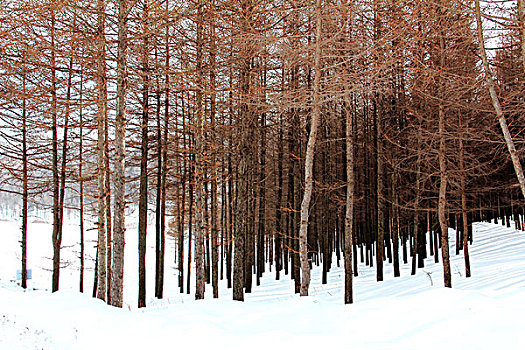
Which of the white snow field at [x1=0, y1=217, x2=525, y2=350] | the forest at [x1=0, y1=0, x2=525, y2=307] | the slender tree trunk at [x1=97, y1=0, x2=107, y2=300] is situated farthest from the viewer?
the slender tree trunk at [x1=97, y1=0, x2=107, y2=300]

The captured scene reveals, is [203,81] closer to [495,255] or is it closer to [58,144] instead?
[58,144]

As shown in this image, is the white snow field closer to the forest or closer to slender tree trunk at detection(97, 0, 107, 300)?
the forest

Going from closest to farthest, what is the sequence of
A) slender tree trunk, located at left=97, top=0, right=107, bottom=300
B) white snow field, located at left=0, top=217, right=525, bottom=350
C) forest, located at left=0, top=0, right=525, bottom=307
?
white snow field, located at left=0, top=217, right=525, bottom=350, forest, located at left=0, top=0, right=525, bottom=307, slender tree trunk, located at left=97, top=0, right=107, bottom=300

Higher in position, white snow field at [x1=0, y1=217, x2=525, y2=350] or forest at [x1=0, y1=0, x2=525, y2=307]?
forest at [x1=0, y1=0, x2=525, y2=307]

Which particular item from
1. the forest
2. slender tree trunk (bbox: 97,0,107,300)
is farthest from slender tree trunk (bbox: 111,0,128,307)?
slender tree trunk (bbox: 97,0,107,300)

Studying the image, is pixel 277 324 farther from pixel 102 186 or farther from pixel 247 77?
pixel 102 186

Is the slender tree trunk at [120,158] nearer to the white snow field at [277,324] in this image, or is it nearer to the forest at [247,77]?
the forest at [247,77]

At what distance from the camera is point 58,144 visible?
13.0 metres

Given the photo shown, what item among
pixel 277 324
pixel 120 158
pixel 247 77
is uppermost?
pixel 247 77

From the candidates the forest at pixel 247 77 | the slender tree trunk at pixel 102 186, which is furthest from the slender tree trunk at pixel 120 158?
the slender tree trunk at pixel 102 186

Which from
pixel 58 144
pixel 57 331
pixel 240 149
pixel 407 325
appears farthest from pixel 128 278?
pixel 407 325

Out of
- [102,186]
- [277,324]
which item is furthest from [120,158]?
[277,324]

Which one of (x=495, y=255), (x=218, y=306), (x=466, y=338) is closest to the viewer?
(x=466, y=338)

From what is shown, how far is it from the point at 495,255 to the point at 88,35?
17260 mm
